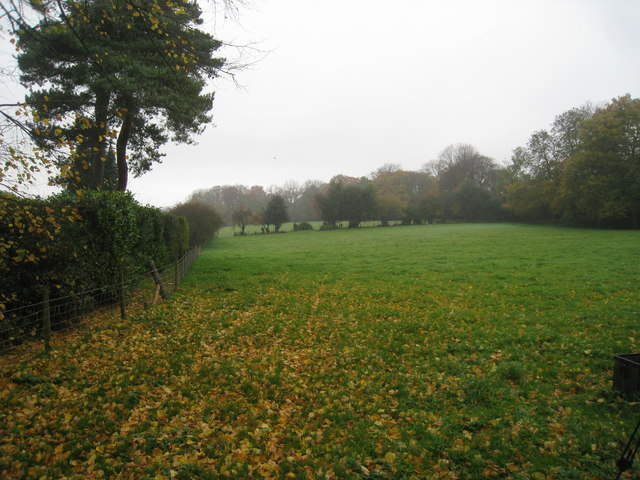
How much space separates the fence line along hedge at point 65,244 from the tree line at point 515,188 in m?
48.3

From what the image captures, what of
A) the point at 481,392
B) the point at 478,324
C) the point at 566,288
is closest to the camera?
the point at 481,392

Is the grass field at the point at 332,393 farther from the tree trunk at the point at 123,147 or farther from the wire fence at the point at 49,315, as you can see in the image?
the tree trunk at the point at 123,147

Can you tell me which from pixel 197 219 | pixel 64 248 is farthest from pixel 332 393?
pixel 197 219

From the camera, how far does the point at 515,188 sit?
5575cm

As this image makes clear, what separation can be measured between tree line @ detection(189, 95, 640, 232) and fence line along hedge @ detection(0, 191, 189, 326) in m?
48.3

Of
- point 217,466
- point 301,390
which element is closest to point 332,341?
point 301,390

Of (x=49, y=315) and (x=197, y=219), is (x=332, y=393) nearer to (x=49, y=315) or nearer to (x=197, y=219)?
(x=49, y=315)

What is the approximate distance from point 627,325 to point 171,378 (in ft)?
31.9

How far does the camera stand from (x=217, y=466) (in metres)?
3.72

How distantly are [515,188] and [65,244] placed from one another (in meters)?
61.9

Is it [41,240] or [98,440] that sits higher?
[41,240]

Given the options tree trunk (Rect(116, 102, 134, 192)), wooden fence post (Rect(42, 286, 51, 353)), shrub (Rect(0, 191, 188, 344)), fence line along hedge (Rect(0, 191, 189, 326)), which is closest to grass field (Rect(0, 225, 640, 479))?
wooden fence post (Rect(42, 286, 51, 353))

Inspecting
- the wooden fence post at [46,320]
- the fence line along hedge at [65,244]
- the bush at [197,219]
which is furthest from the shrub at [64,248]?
the bush at [197,219]

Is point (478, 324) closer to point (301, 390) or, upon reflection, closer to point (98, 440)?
point (301, 390)
